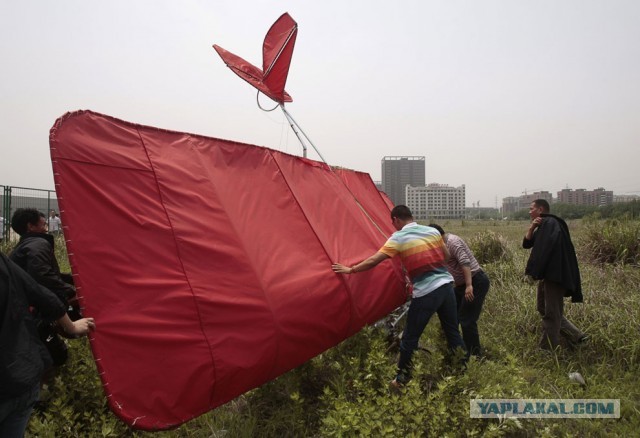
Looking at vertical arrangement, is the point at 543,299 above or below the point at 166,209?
below

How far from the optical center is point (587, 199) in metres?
74.1

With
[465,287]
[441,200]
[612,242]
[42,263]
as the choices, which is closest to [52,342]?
[42,263]

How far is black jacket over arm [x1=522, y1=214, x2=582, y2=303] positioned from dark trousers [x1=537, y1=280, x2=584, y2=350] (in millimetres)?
129

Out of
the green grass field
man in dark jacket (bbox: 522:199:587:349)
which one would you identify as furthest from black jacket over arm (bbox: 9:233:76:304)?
man in dark jacket (bbox: 522:199:587:349)

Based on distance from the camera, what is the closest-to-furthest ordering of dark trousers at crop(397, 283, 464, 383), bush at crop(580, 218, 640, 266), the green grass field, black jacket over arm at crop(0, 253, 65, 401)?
black jacket over arm at crop(0, 253, 65, 401)
the green grass field
dark trousers at crop(397, 283, 464, 383)
bush at crop(580, 218, 640, 266)

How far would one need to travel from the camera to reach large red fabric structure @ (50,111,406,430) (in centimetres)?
244

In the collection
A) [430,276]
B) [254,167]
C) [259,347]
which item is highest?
[254,167]

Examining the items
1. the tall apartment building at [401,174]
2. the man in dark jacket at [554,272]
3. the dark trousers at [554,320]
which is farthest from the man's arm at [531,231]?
the tall apartment building at [401,174]

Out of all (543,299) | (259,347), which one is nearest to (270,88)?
(259,347)

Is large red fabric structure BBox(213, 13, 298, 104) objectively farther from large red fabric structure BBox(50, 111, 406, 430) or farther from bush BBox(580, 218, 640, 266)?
bush BBox(580, 218, 640, 266)

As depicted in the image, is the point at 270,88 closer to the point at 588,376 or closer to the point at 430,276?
the point at 430,276

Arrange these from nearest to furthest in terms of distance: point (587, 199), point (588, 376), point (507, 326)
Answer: point (588, 376) → point (507, 326) → point (587, 199)

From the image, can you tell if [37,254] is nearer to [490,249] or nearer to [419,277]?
[419,277]

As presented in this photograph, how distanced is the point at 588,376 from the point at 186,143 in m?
5.05
